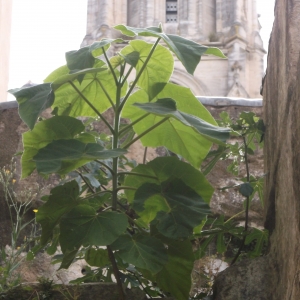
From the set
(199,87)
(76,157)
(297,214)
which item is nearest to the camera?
(297,214)

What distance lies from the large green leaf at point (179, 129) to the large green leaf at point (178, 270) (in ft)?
0.89

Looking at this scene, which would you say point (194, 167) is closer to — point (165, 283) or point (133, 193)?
point (133, 193)

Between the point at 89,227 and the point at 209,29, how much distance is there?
29434mm

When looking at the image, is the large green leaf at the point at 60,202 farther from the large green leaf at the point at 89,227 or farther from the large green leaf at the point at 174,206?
the large green leaf at the point at 174,206

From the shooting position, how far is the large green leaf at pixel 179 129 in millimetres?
2268

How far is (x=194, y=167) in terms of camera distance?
219cm

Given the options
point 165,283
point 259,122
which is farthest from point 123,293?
point 259,122

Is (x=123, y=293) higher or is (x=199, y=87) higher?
(x=123, y=293)

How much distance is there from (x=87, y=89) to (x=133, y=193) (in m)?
0.38

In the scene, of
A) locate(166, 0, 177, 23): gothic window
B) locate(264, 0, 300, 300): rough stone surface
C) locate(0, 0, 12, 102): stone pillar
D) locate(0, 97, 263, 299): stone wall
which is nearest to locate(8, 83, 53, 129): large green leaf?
locate(264, 0, 300, 300): rough stone surface

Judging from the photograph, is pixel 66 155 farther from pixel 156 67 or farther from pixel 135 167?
pixel 156 67

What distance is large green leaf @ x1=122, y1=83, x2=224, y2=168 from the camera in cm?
227

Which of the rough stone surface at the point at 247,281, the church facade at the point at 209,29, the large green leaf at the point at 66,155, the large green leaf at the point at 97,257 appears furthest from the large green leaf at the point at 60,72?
the church facade at the point at 209,29

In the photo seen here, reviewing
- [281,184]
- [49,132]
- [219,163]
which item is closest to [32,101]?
[49,132]
